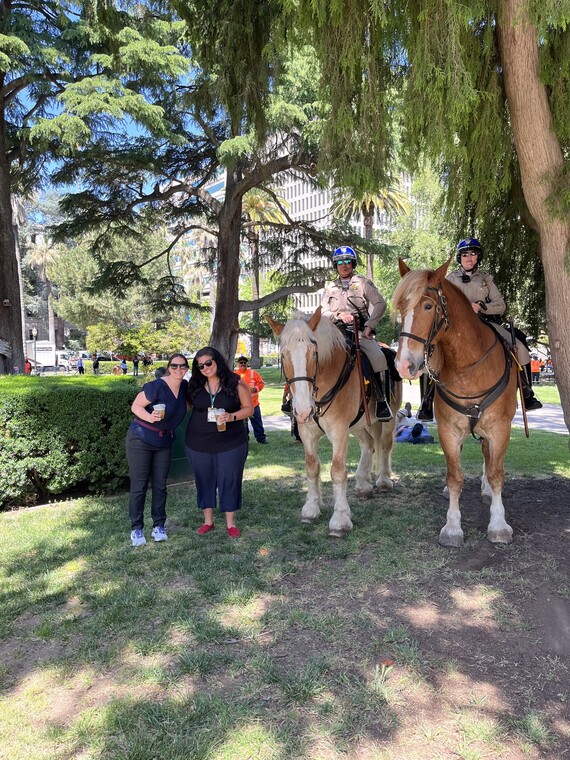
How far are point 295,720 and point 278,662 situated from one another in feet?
1.73

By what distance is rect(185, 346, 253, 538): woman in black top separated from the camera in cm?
512

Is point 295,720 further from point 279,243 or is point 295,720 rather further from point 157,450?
point 279,243

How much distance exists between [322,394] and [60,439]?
3.69 meters

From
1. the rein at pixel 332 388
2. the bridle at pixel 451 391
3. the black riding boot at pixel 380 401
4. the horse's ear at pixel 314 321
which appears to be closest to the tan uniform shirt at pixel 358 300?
the black riding boot at pixel 380 401

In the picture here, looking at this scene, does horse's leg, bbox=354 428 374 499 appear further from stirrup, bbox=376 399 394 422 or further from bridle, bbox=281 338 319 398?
bridle, bbox=281 338 319 398

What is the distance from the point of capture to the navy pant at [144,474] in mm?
5117

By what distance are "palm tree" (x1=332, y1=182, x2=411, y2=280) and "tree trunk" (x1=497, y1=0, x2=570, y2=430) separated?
125cm

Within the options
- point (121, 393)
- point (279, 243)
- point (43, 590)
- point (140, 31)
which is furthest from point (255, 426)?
point (140, 31)

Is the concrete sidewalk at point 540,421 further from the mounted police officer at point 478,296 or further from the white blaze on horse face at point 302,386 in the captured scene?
the white blaze on horse face at point 302,386

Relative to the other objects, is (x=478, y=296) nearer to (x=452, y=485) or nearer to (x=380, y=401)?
(x=380, y=401)

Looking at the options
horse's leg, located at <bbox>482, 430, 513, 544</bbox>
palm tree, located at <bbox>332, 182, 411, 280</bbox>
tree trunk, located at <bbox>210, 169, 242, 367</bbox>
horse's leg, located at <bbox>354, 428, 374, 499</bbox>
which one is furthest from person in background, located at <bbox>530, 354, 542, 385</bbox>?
horse's leg, located at <bbox>482, 430, 513, 544</bbox>

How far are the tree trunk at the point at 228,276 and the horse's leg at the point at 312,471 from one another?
785 cm

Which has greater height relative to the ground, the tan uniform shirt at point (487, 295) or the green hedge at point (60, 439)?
the tan uniform shirt at point (487, 295)

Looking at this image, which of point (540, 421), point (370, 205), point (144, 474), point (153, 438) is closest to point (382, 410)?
point (153, 438)
